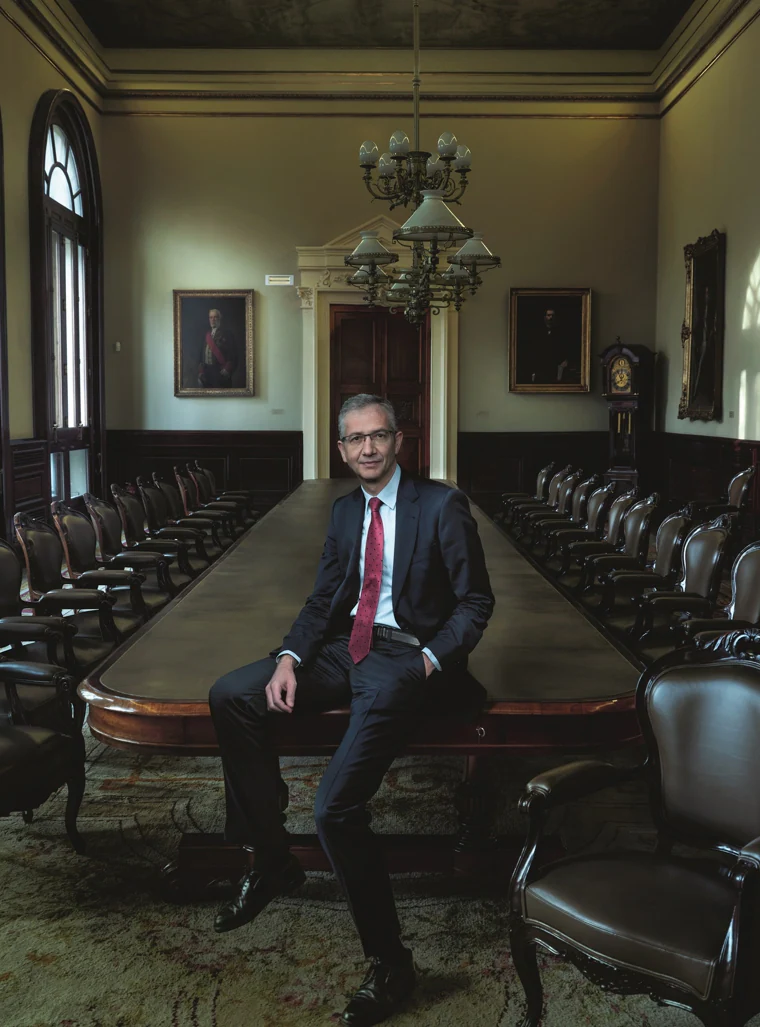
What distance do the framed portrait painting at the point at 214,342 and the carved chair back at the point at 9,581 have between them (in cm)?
835

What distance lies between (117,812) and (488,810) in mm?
1424

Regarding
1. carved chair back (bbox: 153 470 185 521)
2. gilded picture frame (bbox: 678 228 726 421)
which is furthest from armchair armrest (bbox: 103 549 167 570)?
gilded picture frame (bbox: 678 228 726 421)

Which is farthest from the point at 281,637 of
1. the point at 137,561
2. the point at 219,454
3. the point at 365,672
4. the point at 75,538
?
the point at 219,454

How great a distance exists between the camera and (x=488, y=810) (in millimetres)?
2994

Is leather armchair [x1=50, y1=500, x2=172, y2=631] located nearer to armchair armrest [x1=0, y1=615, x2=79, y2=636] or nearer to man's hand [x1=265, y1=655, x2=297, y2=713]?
armchair armrest [x1=0, y1=615, x2=79, y2=636]

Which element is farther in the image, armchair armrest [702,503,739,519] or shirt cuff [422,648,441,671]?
armchair armrest [702,503,739,519]

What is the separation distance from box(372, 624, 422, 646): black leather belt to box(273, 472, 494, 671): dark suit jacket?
0.06 ft

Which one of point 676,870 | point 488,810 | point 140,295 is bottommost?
point 488,810

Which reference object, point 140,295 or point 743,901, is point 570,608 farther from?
point 140,295

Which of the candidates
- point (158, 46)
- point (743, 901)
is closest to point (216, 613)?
point (743, 901)

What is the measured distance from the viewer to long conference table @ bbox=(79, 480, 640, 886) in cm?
259

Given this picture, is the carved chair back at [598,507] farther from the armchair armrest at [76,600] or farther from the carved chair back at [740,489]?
the armchair armrest at [76,600]

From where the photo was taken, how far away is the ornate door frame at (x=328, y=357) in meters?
12.0

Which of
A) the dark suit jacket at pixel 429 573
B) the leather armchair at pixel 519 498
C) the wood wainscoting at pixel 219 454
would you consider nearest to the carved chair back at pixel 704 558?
the dark suit jacket at pixel 429 573
